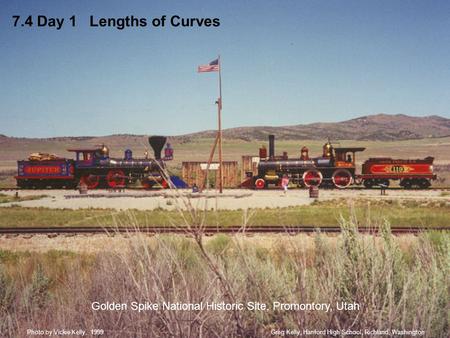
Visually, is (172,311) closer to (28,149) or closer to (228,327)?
(228,327)

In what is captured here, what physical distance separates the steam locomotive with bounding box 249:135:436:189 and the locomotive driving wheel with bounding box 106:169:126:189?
972 cm

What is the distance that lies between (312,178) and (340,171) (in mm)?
2013

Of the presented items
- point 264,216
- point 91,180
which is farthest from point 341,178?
point 91,180

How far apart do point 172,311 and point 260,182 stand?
85.2ft

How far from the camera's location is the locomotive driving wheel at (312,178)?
92.4 ft

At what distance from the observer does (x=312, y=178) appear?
93.0 ft

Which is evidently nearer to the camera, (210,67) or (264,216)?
(264,216)

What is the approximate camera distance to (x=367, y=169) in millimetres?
27172

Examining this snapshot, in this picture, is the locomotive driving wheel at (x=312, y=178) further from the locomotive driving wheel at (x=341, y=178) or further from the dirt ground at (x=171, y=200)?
the dirt ground at (x=171, y=200)

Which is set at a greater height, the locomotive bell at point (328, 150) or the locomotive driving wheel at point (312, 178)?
the locomotive bell at point (328, 150)

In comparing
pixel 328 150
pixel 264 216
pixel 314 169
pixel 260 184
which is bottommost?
pixel 264 216

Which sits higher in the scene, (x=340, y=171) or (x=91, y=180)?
(x=340, y=171)

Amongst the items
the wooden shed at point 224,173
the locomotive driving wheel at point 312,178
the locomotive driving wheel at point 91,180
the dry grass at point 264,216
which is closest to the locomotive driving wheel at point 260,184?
the locomotive driving wheel at point 312,178

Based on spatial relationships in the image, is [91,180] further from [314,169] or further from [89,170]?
[314,169]
